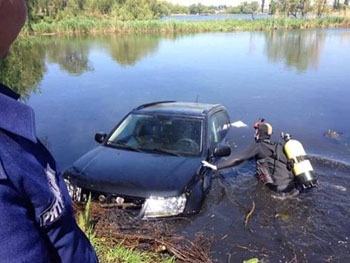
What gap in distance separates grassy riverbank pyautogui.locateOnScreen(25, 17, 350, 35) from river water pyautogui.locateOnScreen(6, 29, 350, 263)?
13.2 metres

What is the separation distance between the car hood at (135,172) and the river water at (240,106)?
56cm

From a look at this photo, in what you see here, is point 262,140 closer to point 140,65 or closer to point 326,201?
point 326,201

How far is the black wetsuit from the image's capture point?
241 inches

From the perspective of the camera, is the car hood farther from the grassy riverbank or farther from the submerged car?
the grassy riverbank

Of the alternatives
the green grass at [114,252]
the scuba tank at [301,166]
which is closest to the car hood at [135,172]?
the green grass at [114,252]

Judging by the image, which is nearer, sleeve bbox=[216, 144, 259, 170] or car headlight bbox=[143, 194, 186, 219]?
car headlight bbox=[143, 194, 186, 219]

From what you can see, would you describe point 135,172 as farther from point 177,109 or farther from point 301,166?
point 301,166

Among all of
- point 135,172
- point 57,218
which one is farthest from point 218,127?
point 57,218

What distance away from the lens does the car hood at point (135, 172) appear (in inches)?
185

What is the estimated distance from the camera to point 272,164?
6223 millimetres

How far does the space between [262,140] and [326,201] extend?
146 centimetres

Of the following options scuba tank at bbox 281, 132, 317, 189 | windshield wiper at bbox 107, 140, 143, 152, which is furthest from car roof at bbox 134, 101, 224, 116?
scuba tank at bbox 281, 132, 317, 189

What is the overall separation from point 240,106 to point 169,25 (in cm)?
3762

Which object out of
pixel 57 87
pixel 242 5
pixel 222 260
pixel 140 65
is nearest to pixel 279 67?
pixel 140 65
